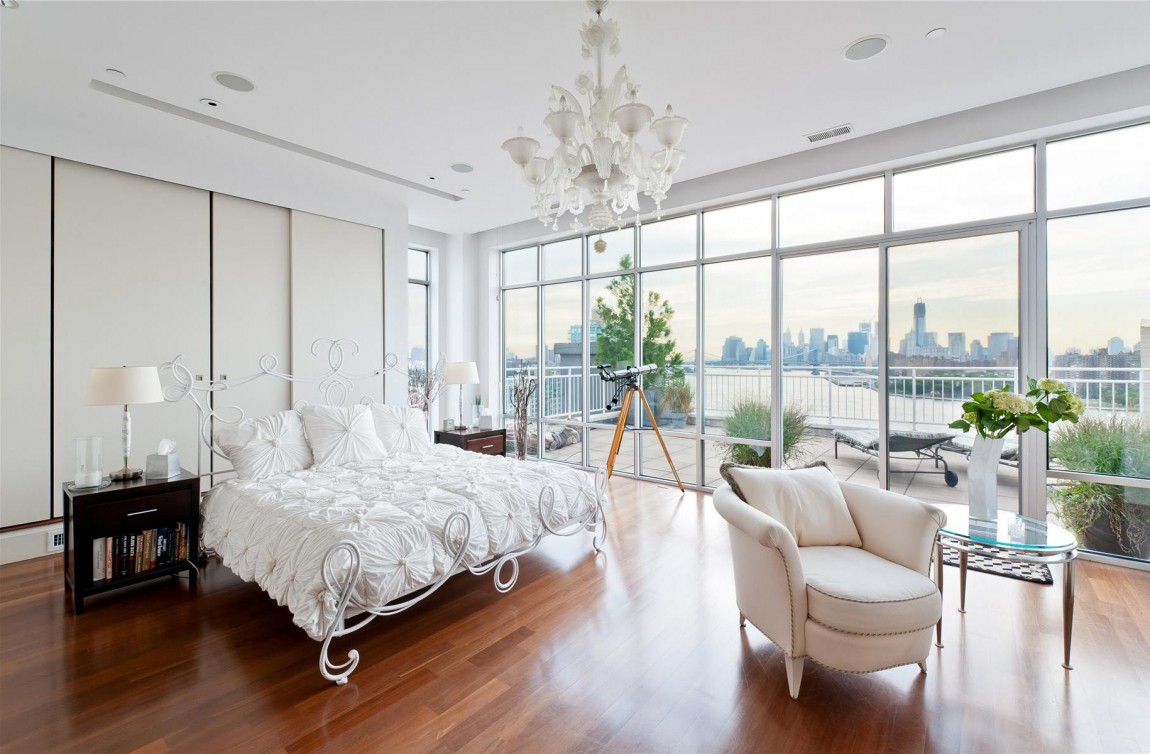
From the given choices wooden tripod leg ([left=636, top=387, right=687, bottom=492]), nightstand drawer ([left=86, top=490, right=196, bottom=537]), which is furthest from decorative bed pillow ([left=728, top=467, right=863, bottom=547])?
nightstand drawer ([left=86, top=490, right=196, bottom=537])

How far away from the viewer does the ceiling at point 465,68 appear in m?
2.35

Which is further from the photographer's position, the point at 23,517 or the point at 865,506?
the point at 23,517

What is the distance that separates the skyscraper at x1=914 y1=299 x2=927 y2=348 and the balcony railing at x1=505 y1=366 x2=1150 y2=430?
21 cm

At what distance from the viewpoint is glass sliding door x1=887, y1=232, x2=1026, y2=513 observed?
3496 mm

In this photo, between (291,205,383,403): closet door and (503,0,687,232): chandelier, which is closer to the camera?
(503,0,687,232): chandelier

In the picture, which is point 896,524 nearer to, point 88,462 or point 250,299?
point 88,462

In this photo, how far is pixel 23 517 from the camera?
3.23 meters

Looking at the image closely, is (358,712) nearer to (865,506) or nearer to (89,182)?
(865,506)

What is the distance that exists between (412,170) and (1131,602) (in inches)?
216

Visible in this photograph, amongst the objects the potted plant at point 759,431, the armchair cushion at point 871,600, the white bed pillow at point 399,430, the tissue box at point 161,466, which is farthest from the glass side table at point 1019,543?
the tissue box at point 161,466

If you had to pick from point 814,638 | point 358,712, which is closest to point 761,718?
point 814,638

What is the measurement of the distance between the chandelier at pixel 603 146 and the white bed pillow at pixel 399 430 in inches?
92.8

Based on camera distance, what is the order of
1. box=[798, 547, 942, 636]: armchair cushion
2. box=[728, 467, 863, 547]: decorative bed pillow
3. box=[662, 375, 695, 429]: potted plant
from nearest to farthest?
box=[798, 547, 942, 636]: armchair cushion < box=[728, 467, 863, 547]: decorative bed pillow < box=[662, 375, 695, 429]: potted plant

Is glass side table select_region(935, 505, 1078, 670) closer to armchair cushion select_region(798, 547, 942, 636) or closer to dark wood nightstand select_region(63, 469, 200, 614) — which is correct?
armchair cushion select_region(798, 547, 942, 636)
